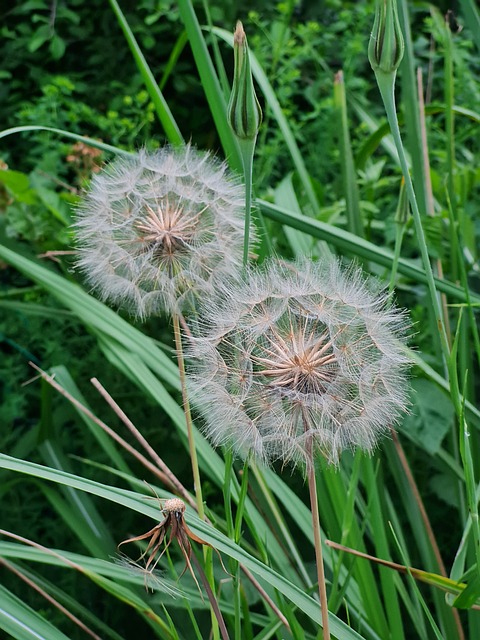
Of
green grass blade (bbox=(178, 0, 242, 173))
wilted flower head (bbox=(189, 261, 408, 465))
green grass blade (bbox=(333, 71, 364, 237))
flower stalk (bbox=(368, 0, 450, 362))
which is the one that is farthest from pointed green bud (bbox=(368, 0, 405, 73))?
green grass blade (bbox=(333, 71, 364, 237))

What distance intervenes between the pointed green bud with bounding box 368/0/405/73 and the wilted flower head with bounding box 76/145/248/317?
358 mm

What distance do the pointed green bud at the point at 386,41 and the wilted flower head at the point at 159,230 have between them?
0.36 m

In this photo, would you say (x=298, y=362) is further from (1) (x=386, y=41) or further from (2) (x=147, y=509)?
(1) (x=386, y=41)

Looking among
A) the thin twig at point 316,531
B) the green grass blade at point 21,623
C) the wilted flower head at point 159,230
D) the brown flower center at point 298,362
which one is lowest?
the green grass blade at point 21,623

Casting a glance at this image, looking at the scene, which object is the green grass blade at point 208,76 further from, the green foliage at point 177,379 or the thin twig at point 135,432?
the thin twig at point 135,432

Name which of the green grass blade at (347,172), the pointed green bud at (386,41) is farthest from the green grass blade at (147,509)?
the green grass blade at (347,172)

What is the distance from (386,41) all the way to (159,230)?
1.35 ft

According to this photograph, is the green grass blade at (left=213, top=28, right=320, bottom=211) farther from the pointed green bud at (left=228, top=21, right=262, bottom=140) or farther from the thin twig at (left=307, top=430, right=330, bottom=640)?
the thin twig at (left=307, top=430, right=330, bottom=640)

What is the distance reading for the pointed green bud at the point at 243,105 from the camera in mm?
994

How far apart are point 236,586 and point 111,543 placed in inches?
30.3

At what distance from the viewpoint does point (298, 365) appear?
3.35 ft

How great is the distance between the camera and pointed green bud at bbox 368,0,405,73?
102 cm

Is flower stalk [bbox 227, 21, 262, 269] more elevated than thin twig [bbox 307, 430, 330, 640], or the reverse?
flower stalk [bbox 227, 21, 262, 269]

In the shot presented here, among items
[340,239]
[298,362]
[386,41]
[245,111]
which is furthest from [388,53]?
[340,239]
